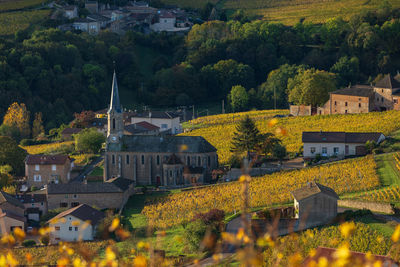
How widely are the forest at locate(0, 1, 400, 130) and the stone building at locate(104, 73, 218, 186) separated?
31.0m

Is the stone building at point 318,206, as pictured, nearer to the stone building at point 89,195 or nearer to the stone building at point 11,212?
the stone building at point 89,195

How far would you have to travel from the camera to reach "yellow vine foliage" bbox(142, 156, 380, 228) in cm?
5406

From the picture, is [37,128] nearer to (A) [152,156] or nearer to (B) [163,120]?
(B) [163,120]

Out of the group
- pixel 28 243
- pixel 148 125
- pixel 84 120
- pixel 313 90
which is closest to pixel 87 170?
pixel 148 125

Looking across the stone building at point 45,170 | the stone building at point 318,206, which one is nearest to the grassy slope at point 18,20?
the stone building at point 45,170

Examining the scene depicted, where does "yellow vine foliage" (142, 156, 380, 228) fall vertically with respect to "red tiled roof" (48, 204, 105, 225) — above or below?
above

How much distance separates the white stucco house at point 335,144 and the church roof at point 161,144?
23.8 ft

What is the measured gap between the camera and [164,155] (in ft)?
217

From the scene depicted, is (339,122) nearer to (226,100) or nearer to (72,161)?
(72,161)

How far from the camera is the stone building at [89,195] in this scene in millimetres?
60438

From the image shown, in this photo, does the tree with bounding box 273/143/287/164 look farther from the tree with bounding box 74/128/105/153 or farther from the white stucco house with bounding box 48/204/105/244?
the tree with bounding box 74/128/105/153

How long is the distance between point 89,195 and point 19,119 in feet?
119

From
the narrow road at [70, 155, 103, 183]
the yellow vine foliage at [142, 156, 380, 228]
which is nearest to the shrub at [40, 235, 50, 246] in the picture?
the yellow vine foliage at [142, 156, 380, 228]

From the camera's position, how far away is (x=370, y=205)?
48.7m
